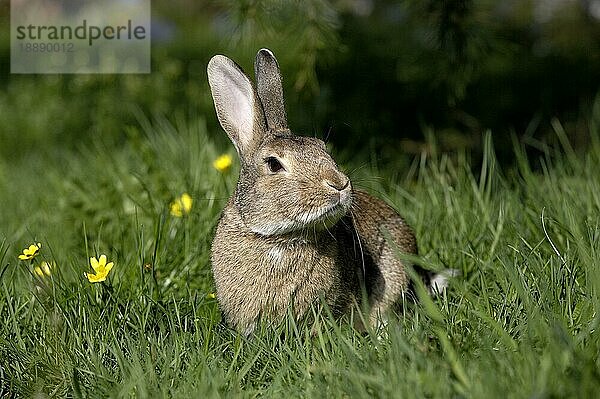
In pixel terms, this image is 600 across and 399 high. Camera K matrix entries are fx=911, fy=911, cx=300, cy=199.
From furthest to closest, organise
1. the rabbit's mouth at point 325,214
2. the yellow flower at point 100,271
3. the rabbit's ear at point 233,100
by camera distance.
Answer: the rabbit's ear at point 233,100 < the yellow flower at point 100,271 < the rabbit's mouth at point 325,214

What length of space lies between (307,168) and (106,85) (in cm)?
419

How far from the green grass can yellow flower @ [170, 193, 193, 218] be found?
1.3 inches

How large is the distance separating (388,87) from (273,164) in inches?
147

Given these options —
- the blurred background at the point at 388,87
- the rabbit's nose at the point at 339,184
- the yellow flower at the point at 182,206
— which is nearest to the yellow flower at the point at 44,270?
the yellow flower at the point at 182,206

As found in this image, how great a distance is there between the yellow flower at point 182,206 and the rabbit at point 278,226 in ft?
1.71

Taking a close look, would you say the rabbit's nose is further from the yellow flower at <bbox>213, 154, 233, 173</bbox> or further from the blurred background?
the blurred background

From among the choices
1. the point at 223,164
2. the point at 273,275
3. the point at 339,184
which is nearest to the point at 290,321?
the point at 273,275

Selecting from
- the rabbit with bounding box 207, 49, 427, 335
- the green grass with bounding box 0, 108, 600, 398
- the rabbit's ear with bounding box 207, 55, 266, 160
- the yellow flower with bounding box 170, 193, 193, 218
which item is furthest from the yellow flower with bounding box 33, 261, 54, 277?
the rabbit's ear with bounding box 207, 55, 266, 160

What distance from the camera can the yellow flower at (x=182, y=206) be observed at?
4090 mm

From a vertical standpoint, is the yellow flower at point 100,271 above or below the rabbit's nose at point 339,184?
below

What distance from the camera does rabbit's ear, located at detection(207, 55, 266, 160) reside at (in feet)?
11.7

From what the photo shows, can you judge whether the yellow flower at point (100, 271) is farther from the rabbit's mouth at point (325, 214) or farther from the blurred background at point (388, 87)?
the blurred background at point (388, 87)

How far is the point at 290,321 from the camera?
315 centimetres

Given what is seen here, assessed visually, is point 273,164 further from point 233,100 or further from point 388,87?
point 388,87
